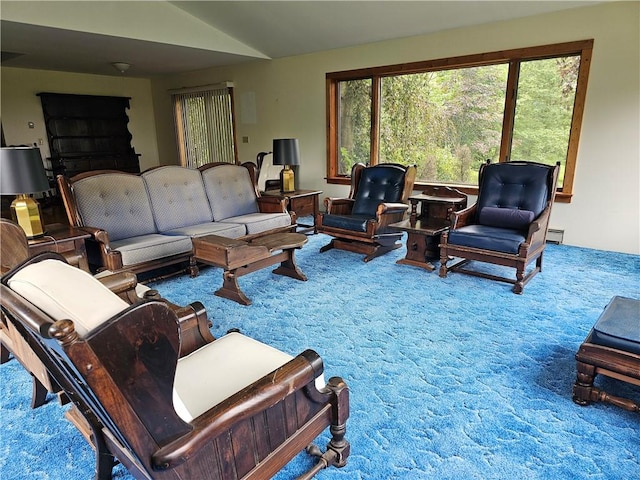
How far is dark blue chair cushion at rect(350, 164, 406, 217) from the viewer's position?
14.7 ft

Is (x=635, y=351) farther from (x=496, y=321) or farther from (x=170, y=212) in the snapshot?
(x=170, y=212)

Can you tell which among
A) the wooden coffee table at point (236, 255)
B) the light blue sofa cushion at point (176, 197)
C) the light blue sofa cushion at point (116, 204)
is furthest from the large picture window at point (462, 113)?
the light blue sofa cushion at point (116, 204)

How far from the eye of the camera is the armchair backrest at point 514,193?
356cm

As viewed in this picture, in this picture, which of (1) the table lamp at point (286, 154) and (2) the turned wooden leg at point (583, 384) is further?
(1) the table lamp at point (286, 154)

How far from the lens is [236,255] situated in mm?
3027

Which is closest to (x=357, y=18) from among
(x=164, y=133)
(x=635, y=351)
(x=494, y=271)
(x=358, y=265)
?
(x=358, y=265)

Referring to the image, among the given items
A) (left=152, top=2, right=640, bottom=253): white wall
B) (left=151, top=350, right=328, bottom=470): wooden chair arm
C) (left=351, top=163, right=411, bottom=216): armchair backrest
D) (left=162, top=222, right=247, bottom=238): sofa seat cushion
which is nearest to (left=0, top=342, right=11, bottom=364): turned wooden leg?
(left=162, top=222, right=247, bottom=238): sofa seat cushion

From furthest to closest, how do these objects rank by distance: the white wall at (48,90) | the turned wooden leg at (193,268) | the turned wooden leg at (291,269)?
the white wall at (48,90) → the turned wooden leg at (193,268) → the turned wooden leg at (291,269)

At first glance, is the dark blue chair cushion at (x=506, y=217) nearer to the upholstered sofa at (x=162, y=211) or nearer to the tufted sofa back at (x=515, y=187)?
the tufted sofa back at (x=515, y=187)

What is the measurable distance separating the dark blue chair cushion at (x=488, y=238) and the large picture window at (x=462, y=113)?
1.65 meters

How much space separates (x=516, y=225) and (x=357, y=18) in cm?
319

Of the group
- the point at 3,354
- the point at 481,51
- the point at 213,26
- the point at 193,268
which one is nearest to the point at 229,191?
the point at 193,268

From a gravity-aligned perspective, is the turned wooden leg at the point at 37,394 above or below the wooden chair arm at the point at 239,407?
below

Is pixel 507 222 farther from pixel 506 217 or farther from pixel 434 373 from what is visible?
pixel 434 373
